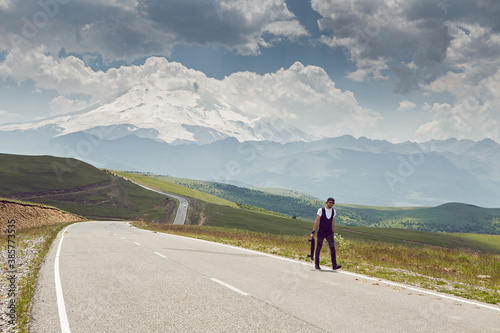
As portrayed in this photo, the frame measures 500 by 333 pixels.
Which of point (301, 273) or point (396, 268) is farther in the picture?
point (396, 268)

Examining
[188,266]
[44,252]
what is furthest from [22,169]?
[188,266]

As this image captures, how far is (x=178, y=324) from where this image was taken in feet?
20.4

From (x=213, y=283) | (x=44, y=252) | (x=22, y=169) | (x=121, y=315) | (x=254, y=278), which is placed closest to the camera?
(x=121, y=315)

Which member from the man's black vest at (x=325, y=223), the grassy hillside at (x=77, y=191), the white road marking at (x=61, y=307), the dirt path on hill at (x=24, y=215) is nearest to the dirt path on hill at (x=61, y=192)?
the grassy hillside at (x=77, y=191)

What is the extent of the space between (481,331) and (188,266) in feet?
30.0

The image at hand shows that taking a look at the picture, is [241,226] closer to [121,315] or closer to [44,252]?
[44,252]

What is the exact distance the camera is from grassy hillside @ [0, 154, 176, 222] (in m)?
92.2

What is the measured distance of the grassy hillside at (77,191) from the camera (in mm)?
92188

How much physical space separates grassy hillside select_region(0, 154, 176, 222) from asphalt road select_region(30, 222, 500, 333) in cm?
7768

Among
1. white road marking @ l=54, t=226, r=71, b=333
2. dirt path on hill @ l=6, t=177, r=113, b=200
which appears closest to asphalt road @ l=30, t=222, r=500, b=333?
white road marking @ l=54, t=226, r=71, b=333

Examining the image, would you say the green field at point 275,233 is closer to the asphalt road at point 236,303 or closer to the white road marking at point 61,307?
the asphalt road at point 236,303

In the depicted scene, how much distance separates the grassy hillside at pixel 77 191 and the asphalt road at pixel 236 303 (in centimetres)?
7768

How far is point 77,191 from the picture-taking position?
358 ft

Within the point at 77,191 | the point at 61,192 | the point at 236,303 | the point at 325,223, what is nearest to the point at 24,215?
the point at 325,223
